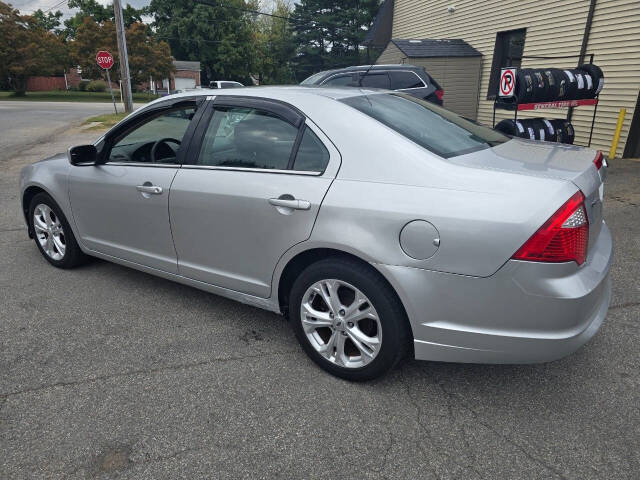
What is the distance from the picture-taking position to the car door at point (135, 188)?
3.29m

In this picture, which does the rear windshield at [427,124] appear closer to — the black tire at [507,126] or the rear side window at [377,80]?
the black tire at [507,126]

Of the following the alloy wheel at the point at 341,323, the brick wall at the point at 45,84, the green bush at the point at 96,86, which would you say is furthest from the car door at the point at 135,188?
the brick wall at the point at 45,84

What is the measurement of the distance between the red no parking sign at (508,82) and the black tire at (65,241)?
19.9ft

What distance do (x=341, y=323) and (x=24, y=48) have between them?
51.7 meters

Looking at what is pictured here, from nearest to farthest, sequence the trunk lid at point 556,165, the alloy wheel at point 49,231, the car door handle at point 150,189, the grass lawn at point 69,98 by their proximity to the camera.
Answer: the trunk lid at point 556,165
the car door handle at point 150,189
the alloy wheel at point 49,231
the grass lawn at point 69,98

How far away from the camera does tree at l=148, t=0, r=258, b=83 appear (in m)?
52.7

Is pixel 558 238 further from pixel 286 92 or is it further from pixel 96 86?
pixel 96 86

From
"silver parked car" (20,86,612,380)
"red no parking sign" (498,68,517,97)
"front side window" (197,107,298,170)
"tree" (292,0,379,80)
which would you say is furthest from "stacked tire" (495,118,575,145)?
"tree" (292,0,379,80)

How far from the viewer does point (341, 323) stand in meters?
2.57

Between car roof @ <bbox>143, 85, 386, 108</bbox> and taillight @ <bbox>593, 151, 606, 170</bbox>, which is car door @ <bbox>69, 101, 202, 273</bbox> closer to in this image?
car roof @ <bbox>143, 85, 386, 108</bbox>

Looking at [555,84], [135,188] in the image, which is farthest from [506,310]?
[555,84]

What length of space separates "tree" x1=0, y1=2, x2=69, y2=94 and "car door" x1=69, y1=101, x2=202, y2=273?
1928 inches

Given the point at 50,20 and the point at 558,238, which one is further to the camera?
the point at 50,20

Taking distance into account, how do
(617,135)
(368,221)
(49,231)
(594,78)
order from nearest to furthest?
(368,221) → (49,231) → (594,78) → (617,135)
